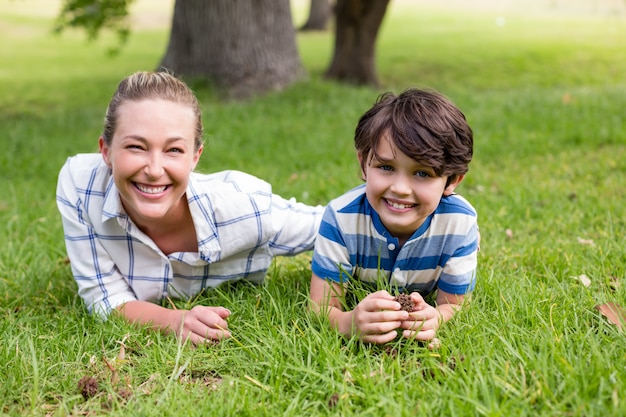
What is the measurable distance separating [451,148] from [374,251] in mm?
542

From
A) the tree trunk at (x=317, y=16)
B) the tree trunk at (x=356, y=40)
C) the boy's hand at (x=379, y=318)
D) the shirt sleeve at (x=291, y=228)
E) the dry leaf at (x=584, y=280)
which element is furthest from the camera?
the tree trunk at (x=317, y=16)

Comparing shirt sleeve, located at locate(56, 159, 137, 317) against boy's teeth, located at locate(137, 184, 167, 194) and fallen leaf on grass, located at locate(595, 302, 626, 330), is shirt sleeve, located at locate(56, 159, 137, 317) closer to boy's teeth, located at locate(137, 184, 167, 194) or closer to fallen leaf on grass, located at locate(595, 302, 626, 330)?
boy's teeth, located at locate(137, 184, 167, 194)

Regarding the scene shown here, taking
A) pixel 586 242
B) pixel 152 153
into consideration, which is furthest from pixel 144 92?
pixel 586 242

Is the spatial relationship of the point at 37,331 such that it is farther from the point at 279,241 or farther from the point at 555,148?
the point at 555,148

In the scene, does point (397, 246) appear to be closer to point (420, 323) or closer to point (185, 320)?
point (420, 323)

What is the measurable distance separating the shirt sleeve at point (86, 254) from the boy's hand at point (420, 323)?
1283 mm

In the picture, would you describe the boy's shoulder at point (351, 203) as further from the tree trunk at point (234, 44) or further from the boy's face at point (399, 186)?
the tree trunk at point (234, 44)

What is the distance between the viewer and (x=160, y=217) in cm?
273

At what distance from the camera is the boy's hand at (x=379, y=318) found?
2.25 metres

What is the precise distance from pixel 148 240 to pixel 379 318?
3.73 feet

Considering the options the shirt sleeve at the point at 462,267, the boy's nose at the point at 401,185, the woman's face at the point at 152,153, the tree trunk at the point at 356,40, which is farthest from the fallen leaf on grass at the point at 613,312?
the tree trunk at the point at 356,40

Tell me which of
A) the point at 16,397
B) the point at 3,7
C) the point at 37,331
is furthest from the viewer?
the point at 3,7

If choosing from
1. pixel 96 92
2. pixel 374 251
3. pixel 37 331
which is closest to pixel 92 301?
pixel 37 331

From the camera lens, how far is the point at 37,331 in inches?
103
